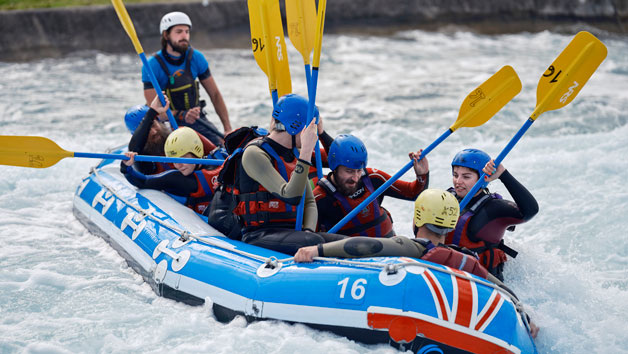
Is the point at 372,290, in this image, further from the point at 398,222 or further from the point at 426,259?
the point at 398,222

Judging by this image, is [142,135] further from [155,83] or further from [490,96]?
[490,96]

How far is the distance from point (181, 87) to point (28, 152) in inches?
59.4

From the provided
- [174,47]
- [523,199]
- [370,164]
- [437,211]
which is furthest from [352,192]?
[370,164]

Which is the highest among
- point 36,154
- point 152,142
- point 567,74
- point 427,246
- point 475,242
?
point 567,74

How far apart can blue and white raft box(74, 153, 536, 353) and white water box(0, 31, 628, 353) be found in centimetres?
10

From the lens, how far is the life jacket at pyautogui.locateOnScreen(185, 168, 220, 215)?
4707 millimetres

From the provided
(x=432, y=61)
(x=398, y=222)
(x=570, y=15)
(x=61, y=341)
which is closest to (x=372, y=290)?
(x=61, y=341)

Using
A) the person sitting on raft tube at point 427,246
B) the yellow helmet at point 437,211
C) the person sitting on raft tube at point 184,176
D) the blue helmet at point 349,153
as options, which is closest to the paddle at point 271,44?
the blue helmet at point 349,153

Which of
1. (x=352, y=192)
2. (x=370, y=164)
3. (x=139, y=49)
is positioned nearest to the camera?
(x=352, y=192)

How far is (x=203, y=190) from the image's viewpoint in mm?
4734

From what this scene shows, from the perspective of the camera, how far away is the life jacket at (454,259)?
133 inches

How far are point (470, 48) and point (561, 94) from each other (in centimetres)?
979

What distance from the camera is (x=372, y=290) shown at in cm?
325

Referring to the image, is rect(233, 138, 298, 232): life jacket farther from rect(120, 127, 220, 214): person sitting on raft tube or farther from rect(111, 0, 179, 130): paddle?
rect(111, 0, 179, 130): paddle
